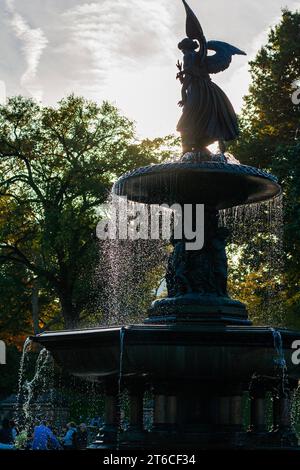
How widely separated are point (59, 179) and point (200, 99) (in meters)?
23.8

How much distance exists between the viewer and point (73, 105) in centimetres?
3781

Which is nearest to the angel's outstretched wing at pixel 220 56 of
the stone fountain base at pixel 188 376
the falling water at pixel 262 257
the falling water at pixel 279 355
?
the stone fountain base at pixel 188 376

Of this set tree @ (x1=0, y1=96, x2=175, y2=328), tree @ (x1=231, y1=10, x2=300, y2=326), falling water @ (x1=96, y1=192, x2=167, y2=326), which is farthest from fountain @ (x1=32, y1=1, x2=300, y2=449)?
tree @ (x1=0, y1=96, x2=175, y2=328)

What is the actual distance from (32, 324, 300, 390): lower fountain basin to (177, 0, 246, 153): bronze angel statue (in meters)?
3.23

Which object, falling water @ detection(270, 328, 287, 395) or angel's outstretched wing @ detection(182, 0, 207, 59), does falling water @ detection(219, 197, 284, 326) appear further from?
falling water @ detection(270, 328, 287, 395)

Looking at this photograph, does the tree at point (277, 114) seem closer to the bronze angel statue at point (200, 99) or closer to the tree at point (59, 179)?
Answer: the tree at point (59, 179)

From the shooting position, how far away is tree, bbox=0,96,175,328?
3450 centimetres

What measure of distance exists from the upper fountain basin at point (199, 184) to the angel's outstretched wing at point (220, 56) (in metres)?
1.71

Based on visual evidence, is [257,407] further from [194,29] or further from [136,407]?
[194,29]

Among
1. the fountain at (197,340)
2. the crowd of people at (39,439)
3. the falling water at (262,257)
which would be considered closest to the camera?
the fountain at (197,340)

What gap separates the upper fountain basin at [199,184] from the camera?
11742 mm
